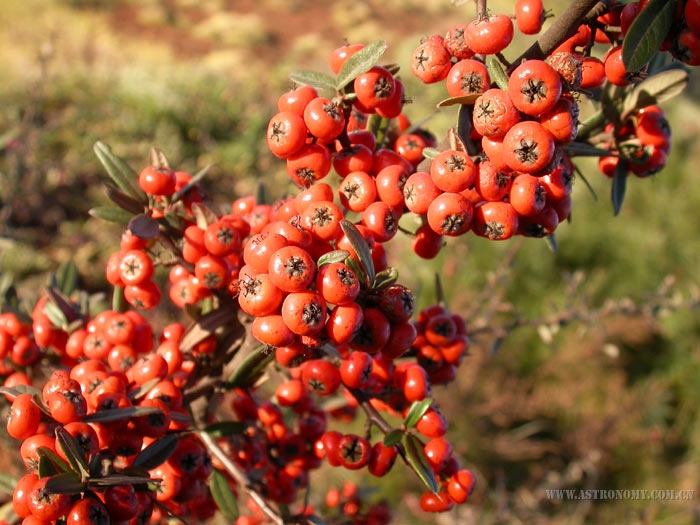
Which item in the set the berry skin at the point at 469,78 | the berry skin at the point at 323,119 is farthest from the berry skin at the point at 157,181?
the berry skin at the point at 469,78

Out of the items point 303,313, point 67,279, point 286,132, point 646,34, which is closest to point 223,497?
point 303,313

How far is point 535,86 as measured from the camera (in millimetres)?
1268

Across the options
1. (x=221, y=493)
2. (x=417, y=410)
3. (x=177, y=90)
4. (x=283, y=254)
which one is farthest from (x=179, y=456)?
(x=177, y=90)

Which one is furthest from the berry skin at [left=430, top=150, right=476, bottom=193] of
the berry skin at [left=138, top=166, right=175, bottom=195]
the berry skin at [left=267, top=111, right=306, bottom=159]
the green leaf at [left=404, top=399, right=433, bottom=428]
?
the berry skin at [left=138, top=166, right=175, bottom=195]

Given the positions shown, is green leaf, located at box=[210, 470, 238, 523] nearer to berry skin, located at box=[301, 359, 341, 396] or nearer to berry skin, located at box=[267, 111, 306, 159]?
berry skin, located at box=[301, 359, 341, 396]

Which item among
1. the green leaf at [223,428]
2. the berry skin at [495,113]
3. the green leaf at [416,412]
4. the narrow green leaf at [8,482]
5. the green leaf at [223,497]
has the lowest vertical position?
the green leaf at [223,497]

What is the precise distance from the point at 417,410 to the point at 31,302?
1.77 metres

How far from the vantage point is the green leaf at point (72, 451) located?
4.18 feet

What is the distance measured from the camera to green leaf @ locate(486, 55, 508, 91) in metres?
1.36

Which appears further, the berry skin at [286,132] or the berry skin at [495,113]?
the berry skin at [286,132]

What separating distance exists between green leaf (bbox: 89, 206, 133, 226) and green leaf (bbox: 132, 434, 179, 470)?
70 centimetres

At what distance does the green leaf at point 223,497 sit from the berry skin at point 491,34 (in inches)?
62.3

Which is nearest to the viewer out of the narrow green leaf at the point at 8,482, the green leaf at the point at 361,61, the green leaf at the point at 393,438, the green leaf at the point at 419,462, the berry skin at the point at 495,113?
the berry skin at the point at 495,113

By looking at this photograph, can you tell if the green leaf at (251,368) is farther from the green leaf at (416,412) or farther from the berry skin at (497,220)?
the berry skin at (497,220)
